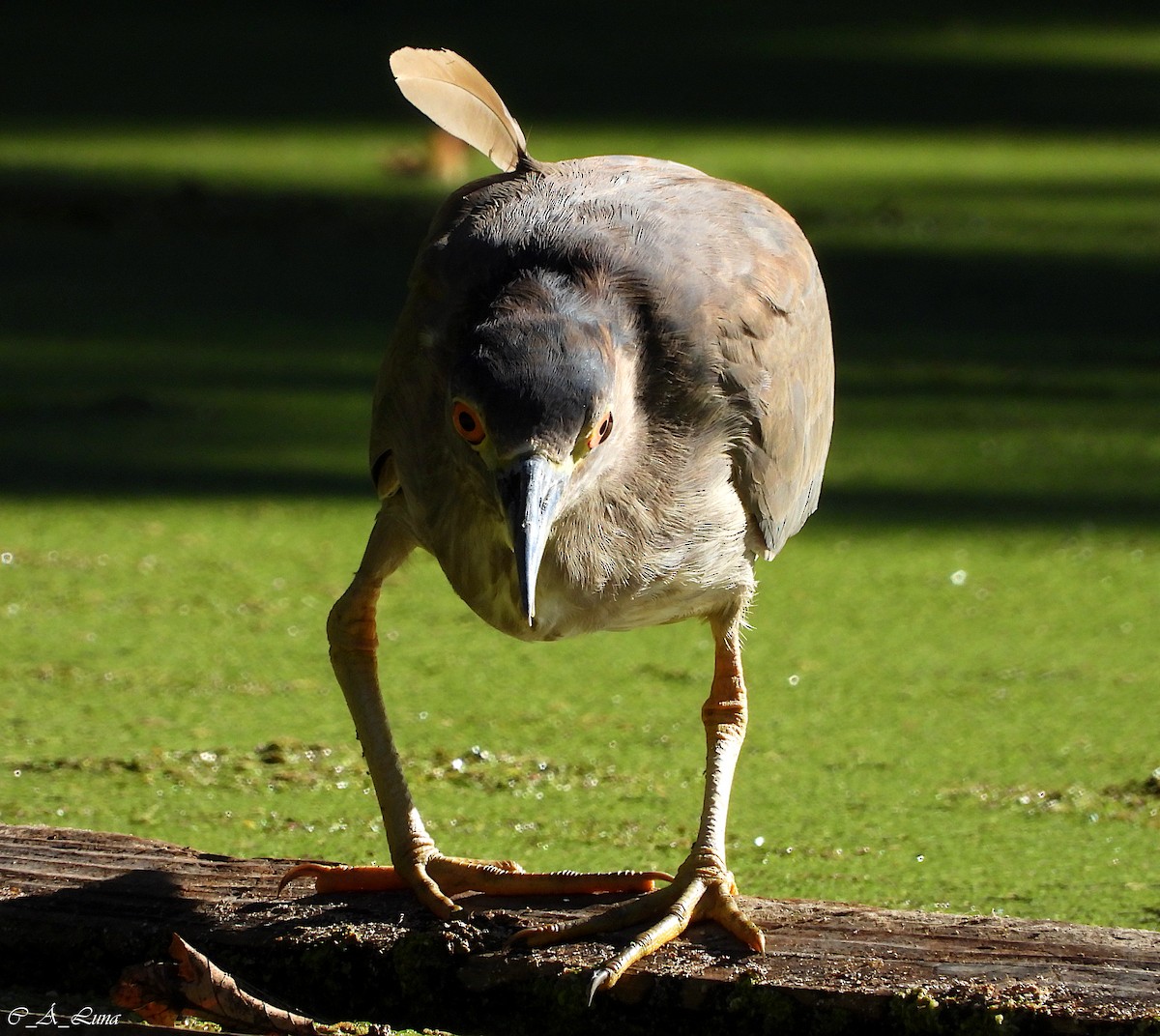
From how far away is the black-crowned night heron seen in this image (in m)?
2.33

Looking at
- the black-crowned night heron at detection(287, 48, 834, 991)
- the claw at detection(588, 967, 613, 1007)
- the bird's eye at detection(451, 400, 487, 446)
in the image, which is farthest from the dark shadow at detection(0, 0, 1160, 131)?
the claw at detection(588, 967, 613, 1007)

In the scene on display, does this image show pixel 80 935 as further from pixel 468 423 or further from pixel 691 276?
pixel 691 276

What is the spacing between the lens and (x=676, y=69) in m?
12.2

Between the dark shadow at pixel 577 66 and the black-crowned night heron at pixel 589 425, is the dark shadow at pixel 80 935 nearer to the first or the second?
the black-crowned night heron at pixel 589 425

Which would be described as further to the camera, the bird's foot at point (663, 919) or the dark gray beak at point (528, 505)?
the bird's foot at point (663, 919)

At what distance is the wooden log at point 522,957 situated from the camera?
2238 millimetres

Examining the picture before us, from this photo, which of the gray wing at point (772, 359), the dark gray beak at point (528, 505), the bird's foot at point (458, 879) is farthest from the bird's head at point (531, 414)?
the bird's foot at point (458, 879)

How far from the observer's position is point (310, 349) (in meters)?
6.91

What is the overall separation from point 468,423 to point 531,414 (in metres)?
0.12

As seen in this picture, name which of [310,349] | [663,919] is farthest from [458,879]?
[310,349]

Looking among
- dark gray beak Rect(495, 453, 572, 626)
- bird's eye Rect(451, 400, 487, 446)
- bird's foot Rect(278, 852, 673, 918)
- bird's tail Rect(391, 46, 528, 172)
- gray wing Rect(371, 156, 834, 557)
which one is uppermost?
bird's tail Rect(391, 46, 528, 172)

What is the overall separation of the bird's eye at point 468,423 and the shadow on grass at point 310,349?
311 cm

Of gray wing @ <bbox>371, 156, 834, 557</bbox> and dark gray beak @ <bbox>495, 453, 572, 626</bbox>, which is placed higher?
gray wing @ <bbox>371, 156, 834, 557</bbox>

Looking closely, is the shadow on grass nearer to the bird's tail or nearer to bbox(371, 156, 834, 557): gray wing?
bbox(371, 156, 834, 557): gray wing
